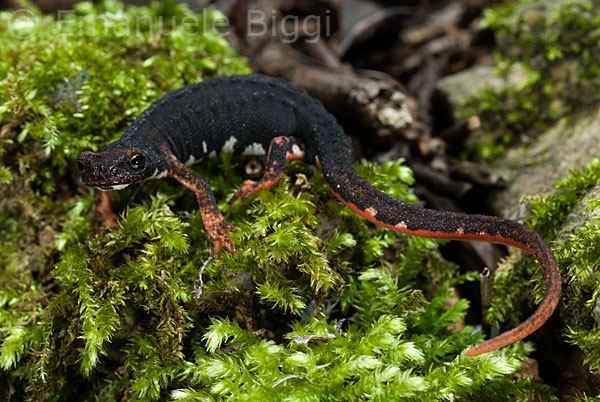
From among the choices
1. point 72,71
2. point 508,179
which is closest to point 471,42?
point 508,179

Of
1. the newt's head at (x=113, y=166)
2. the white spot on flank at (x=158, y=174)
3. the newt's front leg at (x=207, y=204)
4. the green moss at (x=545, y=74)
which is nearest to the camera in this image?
the newt's head at (x=113, y=166)

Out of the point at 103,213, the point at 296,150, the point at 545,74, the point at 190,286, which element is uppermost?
the point at 545,74

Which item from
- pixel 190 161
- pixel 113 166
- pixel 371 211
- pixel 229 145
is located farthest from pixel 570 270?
pixel 113 166

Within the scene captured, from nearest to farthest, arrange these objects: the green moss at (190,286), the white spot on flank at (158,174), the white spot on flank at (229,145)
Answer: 1. the green moss at (190,286)
2. the white spot on flank at (158,174)
3. the white spot on flank at (229,145)

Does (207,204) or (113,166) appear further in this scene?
(207,204)

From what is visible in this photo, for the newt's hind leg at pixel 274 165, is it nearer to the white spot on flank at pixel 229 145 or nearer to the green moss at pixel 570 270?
the white spot on flank at pixel 229 145

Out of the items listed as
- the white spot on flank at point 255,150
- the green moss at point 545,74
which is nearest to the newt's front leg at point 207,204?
the white spot on flank at point 255,150

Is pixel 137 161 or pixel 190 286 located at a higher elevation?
pixel 137 161

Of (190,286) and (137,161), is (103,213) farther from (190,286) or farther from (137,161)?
(190,286)

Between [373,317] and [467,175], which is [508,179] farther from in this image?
[373,317]
